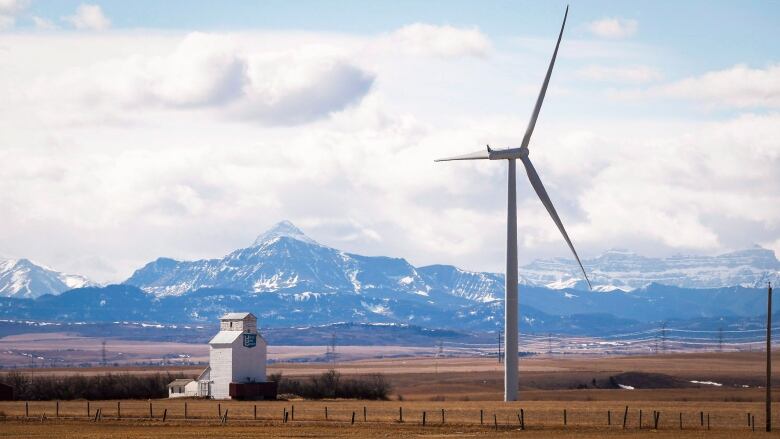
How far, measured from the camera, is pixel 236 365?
13288 cm

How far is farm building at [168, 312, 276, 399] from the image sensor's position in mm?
132375

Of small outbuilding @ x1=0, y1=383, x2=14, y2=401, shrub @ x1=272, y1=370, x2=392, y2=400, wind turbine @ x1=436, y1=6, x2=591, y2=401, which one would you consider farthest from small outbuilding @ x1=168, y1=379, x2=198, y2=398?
wind turbine @ x1=436, y1=6, x2=591, y2=401

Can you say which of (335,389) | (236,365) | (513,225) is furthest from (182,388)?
(513,225)

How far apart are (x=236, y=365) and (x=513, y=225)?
35.5 meters

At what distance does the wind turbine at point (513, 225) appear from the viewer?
109125mm

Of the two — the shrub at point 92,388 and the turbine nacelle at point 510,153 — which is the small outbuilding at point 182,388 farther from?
the turbine nacelle at point 510,153

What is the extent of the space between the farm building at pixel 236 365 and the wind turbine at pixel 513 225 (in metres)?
29.0

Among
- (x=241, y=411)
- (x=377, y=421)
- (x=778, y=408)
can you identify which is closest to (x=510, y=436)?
(x=377, y=421)

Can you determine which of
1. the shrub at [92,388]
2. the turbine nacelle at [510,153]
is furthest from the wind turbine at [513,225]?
the shrub at [92,388]

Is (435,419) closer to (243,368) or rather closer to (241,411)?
(241,411)

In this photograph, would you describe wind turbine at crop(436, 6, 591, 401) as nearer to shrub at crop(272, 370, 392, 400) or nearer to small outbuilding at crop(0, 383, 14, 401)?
shrub at crop(272, 370, 392, 400)

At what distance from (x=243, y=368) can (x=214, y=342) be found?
3.91 metres

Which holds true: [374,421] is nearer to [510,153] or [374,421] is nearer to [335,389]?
[510,153]

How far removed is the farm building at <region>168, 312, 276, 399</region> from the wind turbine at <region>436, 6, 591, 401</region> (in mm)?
29050
